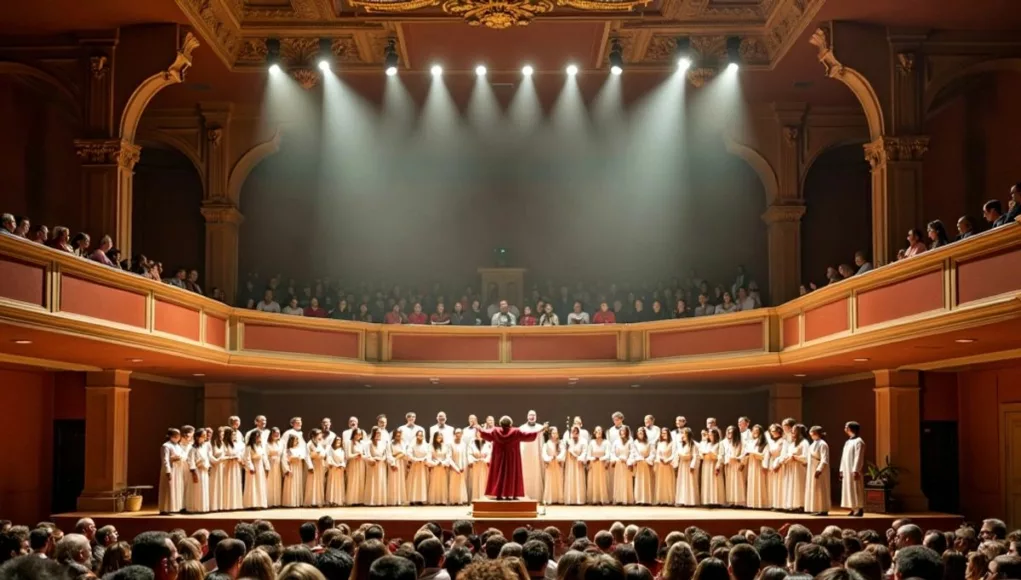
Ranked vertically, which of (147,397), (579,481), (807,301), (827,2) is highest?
(827,2)

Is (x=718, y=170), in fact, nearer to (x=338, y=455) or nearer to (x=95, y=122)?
(x=338, y=455)

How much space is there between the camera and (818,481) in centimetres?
1609

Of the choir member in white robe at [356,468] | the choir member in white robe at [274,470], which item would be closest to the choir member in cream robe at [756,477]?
the choir member in white robe at [356,468]

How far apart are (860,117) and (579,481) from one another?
7937 mm

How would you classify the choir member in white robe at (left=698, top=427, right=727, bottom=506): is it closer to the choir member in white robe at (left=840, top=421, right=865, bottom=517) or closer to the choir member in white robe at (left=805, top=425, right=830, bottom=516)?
the choir member in white robe at (left=805, top=425, right=830, bottom=516)

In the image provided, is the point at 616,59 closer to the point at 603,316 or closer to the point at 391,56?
the point at 391,56

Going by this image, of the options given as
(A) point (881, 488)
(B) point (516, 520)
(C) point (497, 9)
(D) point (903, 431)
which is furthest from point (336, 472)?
(D) point (903, 431)

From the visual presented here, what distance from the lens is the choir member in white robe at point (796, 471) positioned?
54.0ft

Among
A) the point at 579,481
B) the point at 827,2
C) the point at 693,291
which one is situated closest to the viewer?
the point at 827,2

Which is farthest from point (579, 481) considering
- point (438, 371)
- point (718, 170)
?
point (718, 170)

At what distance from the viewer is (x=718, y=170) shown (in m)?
22.9

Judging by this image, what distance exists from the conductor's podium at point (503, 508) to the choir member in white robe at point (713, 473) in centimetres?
375

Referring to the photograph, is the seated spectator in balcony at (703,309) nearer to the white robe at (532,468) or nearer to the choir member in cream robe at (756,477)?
the choir member in cream robe at (756,477)

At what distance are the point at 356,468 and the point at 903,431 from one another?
843 centimetres
